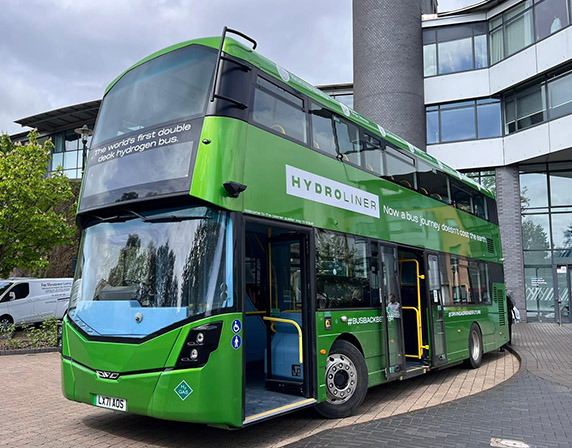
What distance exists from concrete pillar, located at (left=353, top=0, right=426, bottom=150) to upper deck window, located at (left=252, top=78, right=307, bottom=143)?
19.1m

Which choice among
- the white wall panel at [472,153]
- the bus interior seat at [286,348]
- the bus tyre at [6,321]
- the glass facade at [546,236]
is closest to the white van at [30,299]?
the bus tyre at [6,321]

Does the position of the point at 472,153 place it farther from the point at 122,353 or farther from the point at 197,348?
the point at 122,353

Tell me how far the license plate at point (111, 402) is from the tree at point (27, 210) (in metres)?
11.8

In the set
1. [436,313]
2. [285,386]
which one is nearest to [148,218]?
[285,386]

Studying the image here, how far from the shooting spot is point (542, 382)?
987 centimetres

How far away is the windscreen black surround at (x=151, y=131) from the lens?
595cm

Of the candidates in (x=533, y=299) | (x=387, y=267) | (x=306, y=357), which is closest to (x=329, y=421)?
(x=306, y=357)

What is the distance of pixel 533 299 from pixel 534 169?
19.6 feet

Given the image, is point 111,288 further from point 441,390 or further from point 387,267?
point 441,390

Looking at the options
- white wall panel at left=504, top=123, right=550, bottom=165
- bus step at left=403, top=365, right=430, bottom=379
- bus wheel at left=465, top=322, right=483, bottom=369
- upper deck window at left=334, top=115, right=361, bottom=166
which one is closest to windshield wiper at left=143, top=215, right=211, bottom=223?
upper deck window at left=334, top=115, right=361, bottom=166

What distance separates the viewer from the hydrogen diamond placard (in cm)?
532

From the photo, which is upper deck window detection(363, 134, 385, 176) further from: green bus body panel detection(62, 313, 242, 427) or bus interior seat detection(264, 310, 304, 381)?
green bus body panel detection(62, 313, 242, 427)

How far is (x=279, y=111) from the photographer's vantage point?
275 inches

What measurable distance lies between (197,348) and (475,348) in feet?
29.4
